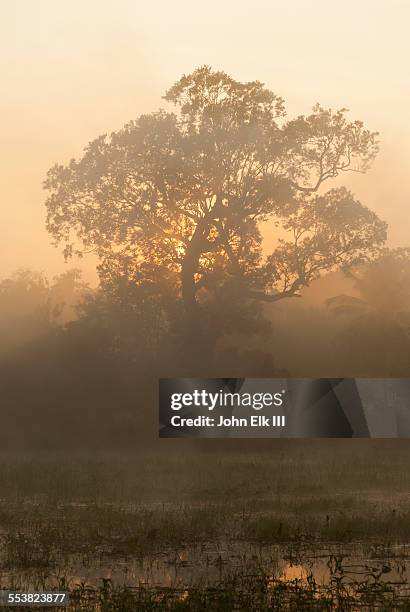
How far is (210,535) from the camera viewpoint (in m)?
21.5

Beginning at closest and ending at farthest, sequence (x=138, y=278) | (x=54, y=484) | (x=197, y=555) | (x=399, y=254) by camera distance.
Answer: (x=197, y=555)
(x=54, y=484)
(x=138, y=278)
(x=399, y=254)

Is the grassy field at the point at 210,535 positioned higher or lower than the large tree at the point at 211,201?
lower

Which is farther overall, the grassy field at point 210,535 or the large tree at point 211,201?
the large tree at point 211,201

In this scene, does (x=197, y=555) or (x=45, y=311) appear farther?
(x=45, y=311)

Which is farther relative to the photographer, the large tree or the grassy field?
A: the large tree

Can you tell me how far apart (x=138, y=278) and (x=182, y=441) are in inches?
380

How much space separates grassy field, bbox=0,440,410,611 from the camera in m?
15.6

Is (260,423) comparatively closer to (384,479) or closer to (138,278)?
(384,479)

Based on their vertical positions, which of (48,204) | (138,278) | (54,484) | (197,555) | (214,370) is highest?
(48,204)

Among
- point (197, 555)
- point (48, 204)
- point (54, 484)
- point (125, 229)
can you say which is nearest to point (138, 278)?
point (125, 229)

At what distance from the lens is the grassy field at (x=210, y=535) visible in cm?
1559

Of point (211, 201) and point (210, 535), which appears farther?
point (211, 201)

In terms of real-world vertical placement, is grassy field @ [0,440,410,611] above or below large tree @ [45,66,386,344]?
below

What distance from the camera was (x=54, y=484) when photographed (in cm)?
3131
